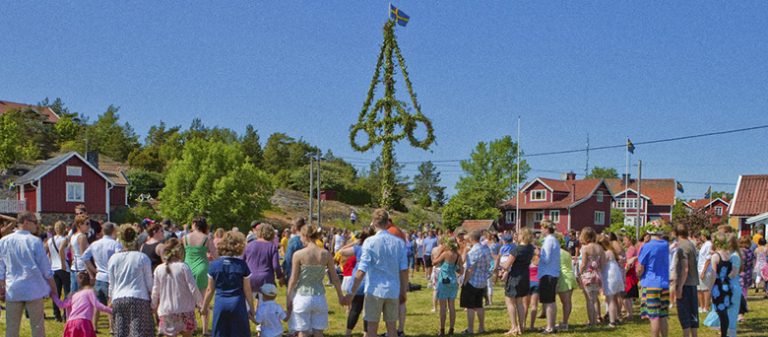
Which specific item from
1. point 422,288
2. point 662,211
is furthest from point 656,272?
point 662,211

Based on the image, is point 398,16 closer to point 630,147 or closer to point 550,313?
point 550,313

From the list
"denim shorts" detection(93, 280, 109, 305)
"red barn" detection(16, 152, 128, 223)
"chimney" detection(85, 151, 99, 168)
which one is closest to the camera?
"denim shorts" detection(93, 280, 109, 305)

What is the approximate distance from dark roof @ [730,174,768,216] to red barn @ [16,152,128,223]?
1612 inches

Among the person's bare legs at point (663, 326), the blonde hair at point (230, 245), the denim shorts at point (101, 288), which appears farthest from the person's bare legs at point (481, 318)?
the denim shorts at point (101, 288)

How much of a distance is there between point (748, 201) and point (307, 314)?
117 ft

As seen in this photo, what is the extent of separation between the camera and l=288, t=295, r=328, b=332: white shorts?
25.5ft

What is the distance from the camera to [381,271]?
7.84m

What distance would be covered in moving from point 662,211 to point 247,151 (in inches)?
1887

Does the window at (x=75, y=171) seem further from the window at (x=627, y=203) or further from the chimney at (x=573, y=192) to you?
the window at (x=627, y=203)

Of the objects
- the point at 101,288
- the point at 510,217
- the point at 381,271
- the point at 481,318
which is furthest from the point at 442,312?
the point at 510,217

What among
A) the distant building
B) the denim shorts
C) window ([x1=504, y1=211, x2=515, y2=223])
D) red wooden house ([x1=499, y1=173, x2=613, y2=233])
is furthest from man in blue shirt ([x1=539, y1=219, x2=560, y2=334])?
window ([x1=504, y1=211, x2=515, y2=223])

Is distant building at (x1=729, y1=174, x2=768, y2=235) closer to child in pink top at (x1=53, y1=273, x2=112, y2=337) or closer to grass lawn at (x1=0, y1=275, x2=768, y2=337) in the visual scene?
grass lawn at (x1=0, y1=275, x2=768, y2=337)

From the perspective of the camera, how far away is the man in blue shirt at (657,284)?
900cm

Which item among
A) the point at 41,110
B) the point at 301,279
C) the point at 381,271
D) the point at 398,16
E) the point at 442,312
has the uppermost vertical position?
the point at 41,110
